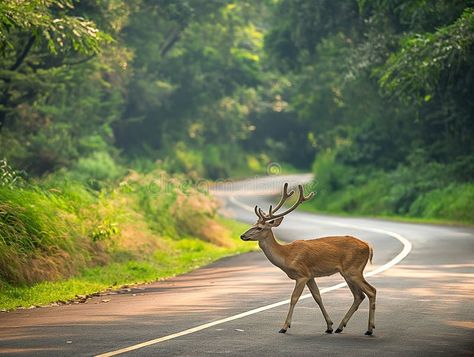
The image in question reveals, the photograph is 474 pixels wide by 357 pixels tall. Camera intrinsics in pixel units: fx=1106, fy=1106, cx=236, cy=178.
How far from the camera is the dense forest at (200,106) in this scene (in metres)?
23.5

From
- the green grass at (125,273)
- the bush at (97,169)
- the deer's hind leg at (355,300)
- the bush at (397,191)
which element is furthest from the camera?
the bush at (397,191)

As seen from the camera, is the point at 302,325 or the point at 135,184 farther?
the point at 135,184

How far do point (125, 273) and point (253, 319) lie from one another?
8.08m

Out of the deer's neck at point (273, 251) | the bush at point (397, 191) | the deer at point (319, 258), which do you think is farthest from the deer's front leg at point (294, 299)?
the bush at point (397, 191)

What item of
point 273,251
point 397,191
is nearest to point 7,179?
point 273,251

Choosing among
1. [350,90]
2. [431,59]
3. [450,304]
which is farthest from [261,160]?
[450,304]

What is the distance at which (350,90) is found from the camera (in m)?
52.6

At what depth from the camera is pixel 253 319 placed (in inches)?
547

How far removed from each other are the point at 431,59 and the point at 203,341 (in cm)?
2277

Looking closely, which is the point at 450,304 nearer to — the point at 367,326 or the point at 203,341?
the point at 367,326

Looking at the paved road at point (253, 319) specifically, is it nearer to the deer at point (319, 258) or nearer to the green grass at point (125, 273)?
the deer at point (319, 258)

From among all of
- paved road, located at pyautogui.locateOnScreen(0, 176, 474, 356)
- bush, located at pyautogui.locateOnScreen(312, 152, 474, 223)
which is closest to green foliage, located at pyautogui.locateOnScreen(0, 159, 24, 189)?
paved road, located at pyautogui.locateOnScreen(0, 176, 474, 356)

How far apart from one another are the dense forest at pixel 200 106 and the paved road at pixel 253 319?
314 centimetres

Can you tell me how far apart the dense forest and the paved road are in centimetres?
314
